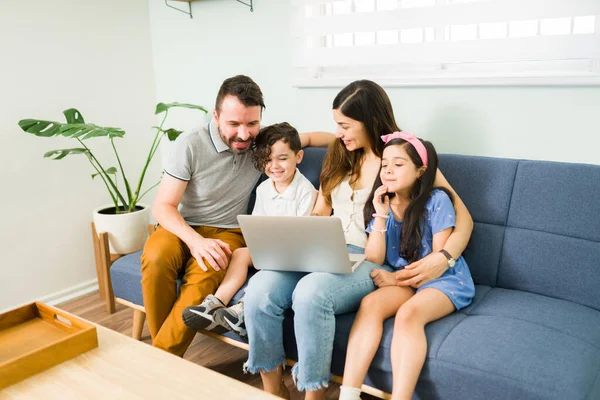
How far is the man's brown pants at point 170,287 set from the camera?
76.4 inches

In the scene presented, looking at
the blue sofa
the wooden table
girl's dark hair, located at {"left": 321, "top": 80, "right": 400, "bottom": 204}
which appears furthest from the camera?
girl's dark hair, located at {"left": 321, "top": 80, "right": 400, "bottom": 204}

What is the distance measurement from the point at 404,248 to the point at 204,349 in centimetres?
99

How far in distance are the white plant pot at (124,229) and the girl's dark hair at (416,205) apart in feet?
4.55

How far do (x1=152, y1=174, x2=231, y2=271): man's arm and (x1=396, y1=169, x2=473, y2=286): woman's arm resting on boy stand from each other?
0.63 metres

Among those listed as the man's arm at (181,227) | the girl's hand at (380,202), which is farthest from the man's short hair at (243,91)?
the girl's hand at (380,202)

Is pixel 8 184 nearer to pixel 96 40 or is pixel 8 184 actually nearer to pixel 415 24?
pixel 96 40

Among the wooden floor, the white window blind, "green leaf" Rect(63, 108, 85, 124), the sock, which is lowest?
the wooden floor

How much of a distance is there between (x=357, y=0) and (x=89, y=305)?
193 cm

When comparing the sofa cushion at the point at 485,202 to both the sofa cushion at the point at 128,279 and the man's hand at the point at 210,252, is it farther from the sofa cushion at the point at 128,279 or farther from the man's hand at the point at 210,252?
the sofa cushion at the point at 128,279

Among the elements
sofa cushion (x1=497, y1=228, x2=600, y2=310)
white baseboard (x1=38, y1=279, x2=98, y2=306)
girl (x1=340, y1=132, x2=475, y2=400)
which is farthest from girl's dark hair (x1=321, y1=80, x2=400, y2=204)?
white baseboard (x1=38, y1=279, x2=98, y2=306)

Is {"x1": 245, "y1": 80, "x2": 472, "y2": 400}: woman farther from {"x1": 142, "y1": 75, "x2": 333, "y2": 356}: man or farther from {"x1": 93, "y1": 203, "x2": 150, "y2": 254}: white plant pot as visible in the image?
{"x1": 93, "y1": 203, "x2": 150, "y2": 254}: white plant pot

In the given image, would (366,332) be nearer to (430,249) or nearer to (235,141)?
(430,249)

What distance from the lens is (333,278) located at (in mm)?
1718

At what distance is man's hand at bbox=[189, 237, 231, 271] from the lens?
A: 199 centimetres
